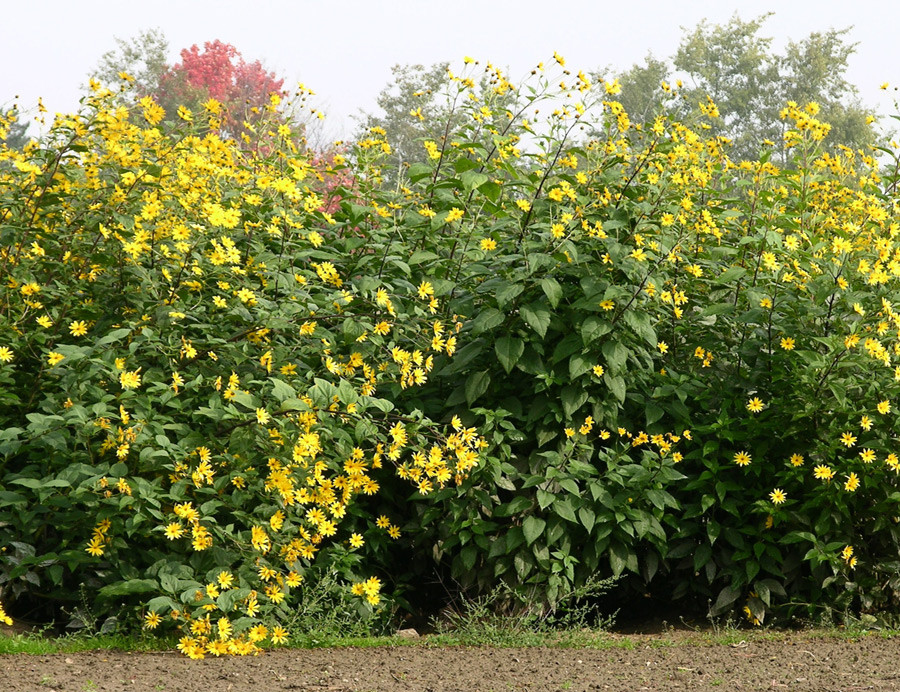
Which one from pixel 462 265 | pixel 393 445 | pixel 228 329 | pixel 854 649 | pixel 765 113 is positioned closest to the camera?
pixel 393 445

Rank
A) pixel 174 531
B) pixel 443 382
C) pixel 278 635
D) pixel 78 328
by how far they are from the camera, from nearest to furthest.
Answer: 1. pixel 174 531
2. pixel 278 635
3. pixel 78 328
4. pixel 443 382

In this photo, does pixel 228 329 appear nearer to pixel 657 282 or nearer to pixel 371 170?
pixel 371 170

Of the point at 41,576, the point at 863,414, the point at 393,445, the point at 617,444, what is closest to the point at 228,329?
the point at 393,445

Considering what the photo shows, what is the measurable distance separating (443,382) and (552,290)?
2.41ft

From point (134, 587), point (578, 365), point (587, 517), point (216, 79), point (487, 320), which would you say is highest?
point (216, 79)

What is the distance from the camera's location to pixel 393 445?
343 cm

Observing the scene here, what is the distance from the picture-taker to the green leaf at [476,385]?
4.00 meters

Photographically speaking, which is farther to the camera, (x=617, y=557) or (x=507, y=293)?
(x=617, y=557)

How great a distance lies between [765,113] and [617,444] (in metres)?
28.5

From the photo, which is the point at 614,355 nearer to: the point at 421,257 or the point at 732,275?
the point at 732,275

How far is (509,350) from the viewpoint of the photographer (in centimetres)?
396

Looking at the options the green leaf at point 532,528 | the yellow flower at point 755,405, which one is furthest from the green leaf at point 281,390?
the yellow flower at point 755,405

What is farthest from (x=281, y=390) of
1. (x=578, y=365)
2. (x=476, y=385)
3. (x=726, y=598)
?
(x=726, y=598)

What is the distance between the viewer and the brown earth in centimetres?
307
